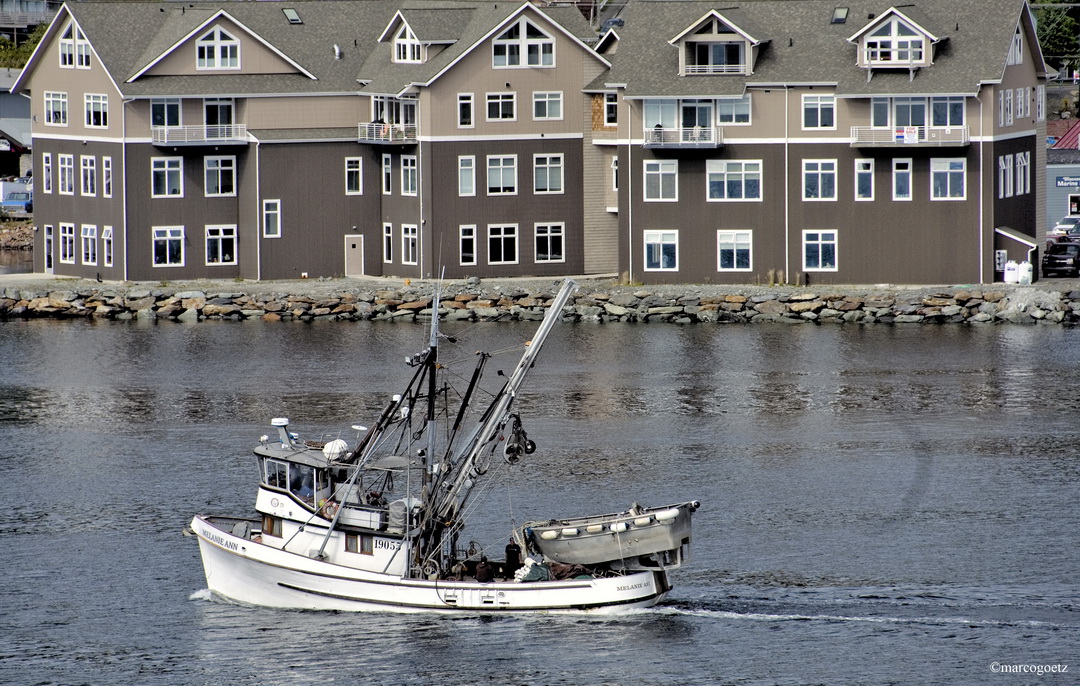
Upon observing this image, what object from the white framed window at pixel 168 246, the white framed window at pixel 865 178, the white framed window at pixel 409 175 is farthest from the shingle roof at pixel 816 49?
the white framed window at pixel 168 246

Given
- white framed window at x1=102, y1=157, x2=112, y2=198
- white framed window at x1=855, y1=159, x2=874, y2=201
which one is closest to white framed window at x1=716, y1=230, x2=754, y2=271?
white framed window at x1=855, y1=159, x2=874, y2=201

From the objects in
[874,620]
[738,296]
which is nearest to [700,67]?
[738,296]

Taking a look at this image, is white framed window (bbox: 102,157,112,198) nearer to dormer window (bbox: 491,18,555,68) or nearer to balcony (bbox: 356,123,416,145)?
balcony (bbox: 356,123,416,145)

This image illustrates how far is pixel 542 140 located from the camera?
77375mm

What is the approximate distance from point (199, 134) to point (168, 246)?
5.31 metres

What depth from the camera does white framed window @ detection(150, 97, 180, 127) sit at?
76312 mm

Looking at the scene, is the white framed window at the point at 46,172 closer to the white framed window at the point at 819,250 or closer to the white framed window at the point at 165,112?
the white framed window at the point at 165,112

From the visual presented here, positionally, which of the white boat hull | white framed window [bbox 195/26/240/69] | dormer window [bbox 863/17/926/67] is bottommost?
the white boat hull

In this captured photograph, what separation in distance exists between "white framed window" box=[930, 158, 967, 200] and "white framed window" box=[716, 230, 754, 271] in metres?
7.78

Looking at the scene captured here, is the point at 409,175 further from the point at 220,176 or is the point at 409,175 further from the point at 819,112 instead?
the point at 819,112

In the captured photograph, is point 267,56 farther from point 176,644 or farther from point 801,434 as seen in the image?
point 176,644

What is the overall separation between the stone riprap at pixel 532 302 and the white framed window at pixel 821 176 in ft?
13.2

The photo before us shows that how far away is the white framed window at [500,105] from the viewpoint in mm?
76562

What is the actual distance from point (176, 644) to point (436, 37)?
4559cm
